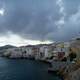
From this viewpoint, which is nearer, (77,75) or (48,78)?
(77,75)

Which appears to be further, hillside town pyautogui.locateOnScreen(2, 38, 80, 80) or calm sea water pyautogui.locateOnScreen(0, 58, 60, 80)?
calm sea water pyautogui.locateOnScreen(0, 58, 60, 80)

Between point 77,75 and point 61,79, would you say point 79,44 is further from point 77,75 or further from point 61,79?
point 77,75

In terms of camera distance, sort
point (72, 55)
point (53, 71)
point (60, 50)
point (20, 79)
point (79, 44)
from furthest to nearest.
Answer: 1. point (60, 50)
2. point (79, 44)
3. point (72, 55)
4. point (53, 71)
5. point (20, 79)

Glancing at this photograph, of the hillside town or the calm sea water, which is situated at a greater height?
the hillside town

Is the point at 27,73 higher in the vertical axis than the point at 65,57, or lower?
lower

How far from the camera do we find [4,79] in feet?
251

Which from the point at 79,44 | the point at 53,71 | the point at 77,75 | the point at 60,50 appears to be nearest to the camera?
the point at 77,75

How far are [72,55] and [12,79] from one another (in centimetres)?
4801

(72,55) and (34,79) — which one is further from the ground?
(72,55)

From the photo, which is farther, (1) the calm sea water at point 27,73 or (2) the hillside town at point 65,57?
(1) the calm sea water at point 27,73

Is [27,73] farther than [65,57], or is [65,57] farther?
[65,57]

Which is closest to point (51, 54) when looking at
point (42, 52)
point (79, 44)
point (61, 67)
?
point (42, 52)

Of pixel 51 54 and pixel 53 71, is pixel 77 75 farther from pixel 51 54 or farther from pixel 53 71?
pixel 51 54

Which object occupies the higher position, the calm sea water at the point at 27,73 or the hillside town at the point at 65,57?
the hillside town at the point at 65,57
